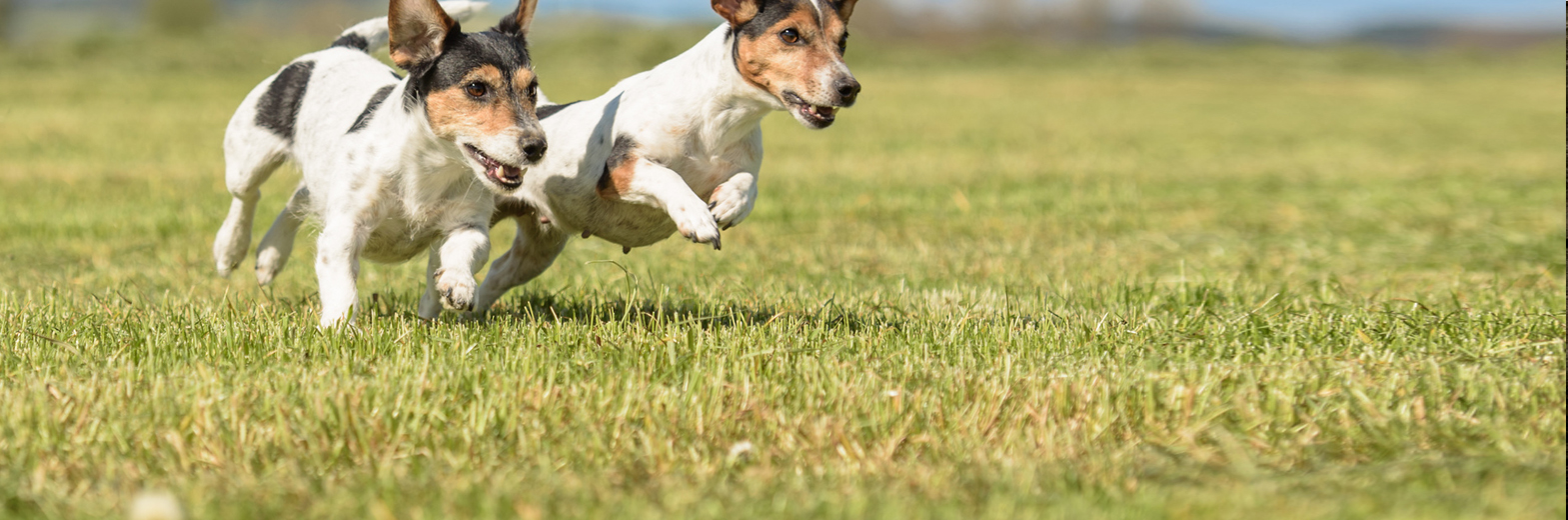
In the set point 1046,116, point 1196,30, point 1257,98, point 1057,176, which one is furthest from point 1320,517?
point 1196,30

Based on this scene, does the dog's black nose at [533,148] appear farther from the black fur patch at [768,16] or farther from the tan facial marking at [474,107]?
the black fur patch at [768,16]

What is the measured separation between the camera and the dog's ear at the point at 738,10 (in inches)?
196

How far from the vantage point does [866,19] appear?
73.4 m

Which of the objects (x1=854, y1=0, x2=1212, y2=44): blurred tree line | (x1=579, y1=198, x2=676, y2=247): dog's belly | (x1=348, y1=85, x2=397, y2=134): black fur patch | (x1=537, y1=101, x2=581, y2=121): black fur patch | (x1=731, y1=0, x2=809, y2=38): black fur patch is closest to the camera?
(x1=731, y1=0, x2=809, y2=38): black fur patch

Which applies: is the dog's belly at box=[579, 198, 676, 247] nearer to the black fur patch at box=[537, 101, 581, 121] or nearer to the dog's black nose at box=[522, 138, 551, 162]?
the black fur patch at box=[537, 101, 581, 121]

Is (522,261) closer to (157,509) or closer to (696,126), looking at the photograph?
(696,126)

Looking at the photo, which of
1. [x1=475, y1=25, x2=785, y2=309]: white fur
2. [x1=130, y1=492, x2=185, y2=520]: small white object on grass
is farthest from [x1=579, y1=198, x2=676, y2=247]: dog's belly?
[x1=130, y1=492, x2=185, y2=520]: small white object on grass

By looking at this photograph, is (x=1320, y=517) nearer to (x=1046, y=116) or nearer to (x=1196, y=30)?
(x=1046, y=116)

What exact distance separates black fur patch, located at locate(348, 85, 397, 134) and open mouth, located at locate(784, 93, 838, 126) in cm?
162

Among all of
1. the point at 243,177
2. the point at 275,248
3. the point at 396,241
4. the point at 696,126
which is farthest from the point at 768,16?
the point at 275,248

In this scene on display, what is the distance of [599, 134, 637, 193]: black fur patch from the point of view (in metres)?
5.13

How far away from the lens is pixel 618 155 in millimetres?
5156

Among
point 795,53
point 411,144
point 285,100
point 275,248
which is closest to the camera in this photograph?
point 795,53

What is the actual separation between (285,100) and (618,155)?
1742mm
